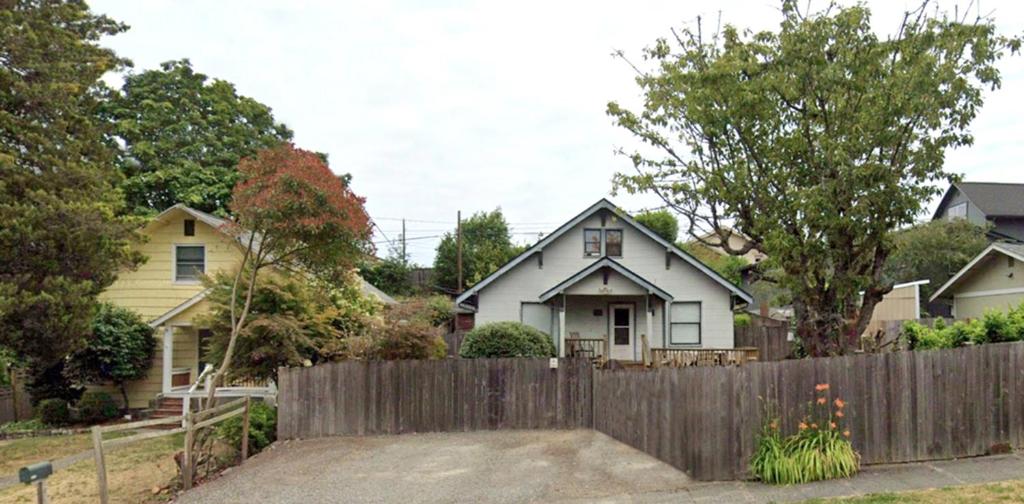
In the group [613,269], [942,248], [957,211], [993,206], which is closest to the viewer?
[613,269]

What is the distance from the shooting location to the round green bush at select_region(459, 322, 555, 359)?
15102mm

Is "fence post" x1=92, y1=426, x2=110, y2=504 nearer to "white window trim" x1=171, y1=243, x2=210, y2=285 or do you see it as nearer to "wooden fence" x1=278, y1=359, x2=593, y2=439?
"wooden fence" x1=278, y1=359, x2=593, y2=439

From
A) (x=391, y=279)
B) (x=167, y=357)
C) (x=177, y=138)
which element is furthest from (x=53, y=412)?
(x=391, y=279)

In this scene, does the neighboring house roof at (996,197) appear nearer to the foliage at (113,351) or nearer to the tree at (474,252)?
the tree at (474,252)

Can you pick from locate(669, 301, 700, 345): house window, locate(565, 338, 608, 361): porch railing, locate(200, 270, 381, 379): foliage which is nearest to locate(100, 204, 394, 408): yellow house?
locate(200, 270, 381, 379): foliage

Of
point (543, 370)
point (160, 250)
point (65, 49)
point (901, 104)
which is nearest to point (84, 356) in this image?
point (160, 250)

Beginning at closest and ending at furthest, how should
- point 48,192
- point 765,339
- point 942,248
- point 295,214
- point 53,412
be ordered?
point 295,214 → point 48,192 → point 53,412 → point 765,339 → point 942,248

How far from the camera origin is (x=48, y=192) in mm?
13281

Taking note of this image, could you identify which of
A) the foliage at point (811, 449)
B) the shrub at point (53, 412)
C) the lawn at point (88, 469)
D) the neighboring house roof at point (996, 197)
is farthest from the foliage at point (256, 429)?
the neighboring house roof at point (996, 197)

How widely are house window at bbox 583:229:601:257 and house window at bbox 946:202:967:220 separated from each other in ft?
95.3

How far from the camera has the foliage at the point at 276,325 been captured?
501 inches

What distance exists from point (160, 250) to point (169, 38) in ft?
20.4

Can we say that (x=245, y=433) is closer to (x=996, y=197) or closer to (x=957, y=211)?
(x=957, y=211)

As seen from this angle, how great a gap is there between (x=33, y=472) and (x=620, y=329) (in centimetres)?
1684
